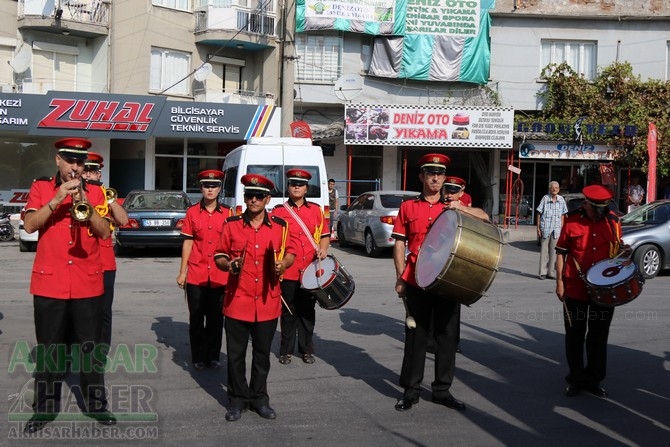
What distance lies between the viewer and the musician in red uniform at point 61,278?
558cm

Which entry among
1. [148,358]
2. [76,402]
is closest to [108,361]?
[148,358]

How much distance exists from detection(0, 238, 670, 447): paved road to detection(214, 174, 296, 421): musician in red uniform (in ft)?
0.72

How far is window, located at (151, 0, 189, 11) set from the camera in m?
28.1

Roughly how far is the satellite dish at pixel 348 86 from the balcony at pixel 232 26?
3.55 metres

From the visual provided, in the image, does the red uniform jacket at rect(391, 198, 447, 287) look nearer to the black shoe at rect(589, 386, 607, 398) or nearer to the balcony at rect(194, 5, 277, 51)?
the black shoe at rect(589, 386, 607, 398)

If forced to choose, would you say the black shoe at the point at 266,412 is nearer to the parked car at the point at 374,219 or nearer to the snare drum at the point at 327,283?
the snare drum at the point at 327,283

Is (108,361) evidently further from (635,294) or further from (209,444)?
(635,294)

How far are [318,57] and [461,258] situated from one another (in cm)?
2445

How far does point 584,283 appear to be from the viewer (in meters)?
7.02

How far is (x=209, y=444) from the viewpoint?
554cm

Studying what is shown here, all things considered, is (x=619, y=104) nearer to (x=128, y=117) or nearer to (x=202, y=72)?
(x=202, y=72)

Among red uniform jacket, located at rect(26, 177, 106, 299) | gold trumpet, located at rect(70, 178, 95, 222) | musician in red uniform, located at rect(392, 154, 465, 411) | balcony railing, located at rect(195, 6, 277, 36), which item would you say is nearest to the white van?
musician in red uniform, located at rect(392, 154, 465, 411)

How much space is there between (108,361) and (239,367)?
7.60 ft

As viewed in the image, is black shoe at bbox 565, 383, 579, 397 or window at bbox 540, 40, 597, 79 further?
window at bbox 540, 40, 597, 79
